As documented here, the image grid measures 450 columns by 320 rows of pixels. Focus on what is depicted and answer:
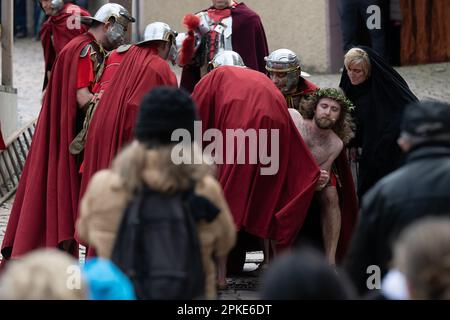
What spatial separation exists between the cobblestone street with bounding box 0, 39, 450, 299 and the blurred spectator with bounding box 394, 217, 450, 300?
5040 mm

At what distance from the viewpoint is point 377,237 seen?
192 inches

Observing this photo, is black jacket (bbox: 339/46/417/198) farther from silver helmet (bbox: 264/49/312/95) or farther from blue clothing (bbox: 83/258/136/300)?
blue clothing (bbox: 83/258/136/300)

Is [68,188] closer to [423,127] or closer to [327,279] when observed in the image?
[423,127]

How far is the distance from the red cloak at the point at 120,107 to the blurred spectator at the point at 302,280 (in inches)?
176

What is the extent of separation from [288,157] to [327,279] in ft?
15.1

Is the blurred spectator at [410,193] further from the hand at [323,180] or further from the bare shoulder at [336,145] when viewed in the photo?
the bare shoulder at [336,145]

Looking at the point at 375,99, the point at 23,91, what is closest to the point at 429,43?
the point at 23,91

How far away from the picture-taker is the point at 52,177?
8.62m

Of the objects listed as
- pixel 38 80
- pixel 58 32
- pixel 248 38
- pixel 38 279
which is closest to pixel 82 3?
pixel 38 80

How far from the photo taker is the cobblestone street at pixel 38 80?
1421 cm

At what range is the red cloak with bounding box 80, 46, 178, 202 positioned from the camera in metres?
8.15

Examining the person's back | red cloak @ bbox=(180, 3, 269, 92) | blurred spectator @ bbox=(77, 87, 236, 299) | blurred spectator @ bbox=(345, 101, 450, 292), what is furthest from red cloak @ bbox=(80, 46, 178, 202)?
blurred spectator @ bbox=(345, 101, 450, 292)

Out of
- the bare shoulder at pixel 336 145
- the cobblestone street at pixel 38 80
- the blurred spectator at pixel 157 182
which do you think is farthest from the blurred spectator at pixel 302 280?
the cobblestone street at pixel 38 80

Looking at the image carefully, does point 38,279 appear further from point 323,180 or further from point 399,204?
point 323,180
